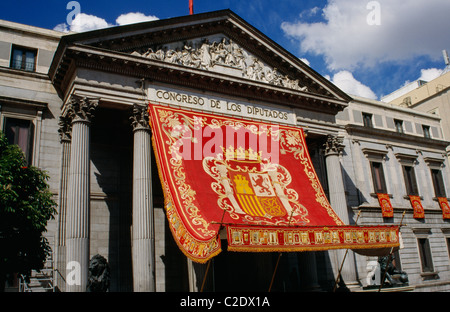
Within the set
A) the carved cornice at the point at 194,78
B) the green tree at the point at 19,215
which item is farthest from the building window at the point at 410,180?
the green tree at the point at 19,215

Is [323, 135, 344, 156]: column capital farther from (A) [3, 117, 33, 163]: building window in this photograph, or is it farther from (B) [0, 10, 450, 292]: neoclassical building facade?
(A) [3, 117, 33, 163]: building window

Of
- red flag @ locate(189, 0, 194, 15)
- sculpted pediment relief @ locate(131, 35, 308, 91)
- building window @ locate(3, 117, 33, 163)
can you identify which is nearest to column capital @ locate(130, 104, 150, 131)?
sculpted pediment relief @ locate(131, 35, 308, 91)

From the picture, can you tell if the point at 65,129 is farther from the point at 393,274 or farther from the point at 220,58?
the point at 393,274

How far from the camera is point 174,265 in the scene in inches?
869

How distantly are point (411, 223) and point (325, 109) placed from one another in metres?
13.3

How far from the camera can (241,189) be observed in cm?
1823

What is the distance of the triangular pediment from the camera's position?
1878 cm

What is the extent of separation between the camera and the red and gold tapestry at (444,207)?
3369 cm

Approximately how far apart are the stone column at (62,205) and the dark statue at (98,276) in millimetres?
2484

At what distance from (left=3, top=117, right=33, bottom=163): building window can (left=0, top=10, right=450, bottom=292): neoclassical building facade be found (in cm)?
7

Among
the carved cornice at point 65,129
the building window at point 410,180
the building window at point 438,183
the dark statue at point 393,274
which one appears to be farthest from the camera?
the building window at point 438,183

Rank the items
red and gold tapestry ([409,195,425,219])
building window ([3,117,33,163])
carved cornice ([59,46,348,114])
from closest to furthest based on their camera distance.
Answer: carved cornice ([59,46,348,114])
building window ([3,117,33,163])
red and gold tapestry ([409,195,425,219])

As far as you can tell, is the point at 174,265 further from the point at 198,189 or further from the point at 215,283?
the point at 198,189

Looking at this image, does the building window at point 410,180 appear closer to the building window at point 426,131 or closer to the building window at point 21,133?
the building window at point 426,131
